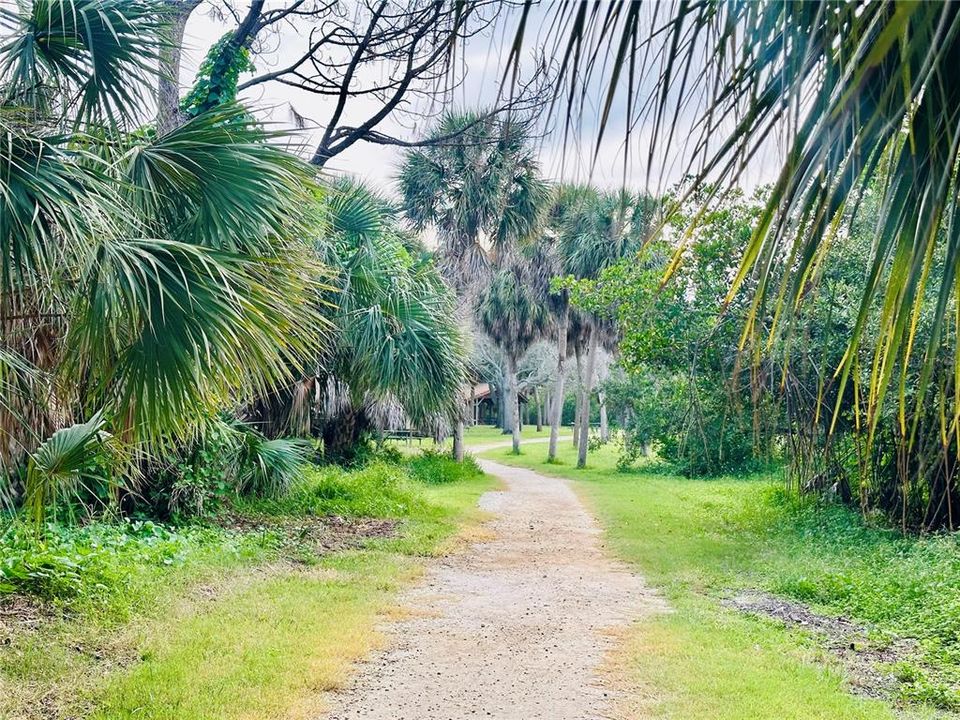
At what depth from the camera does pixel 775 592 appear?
8.00 metres

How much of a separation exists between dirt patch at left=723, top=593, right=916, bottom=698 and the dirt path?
3.15ft

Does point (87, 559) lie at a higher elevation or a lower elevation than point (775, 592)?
higher

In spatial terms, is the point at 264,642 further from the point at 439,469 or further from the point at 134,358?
the point at 439,469

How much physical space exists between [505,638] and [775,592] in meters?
3.05

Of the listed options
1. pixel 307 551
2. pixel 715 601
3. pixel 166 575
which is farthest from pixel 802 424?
pixel 166 575

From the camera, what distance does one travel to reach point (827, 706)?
4.78m

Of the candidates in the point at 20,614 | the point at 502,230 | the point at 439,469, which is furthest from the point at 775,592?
the point at 502,230

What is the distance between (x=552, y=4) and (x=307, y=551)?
8667 millimetres

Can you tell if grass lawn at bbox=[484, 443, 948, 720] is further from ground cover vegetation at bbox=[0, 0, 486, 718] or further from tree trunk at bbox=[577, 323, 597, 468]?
tree trunk at bbox=[577, 323, 597, 468]

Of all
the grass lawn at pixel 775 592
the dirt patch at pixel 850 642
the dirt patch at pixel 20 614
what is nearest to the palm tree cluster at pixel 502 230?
the grass lawn at pixel 775 592

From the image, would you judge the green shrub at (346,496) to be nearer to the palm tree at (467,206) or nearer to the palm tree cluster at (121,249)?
the palm tree cluster at (121,249)

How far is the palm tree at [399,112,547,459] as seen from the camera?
22.1 m

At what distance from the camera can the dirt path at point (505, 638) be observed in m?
4.97

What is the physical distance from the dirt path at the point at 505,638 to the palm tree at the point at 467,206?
12366 millimetres
